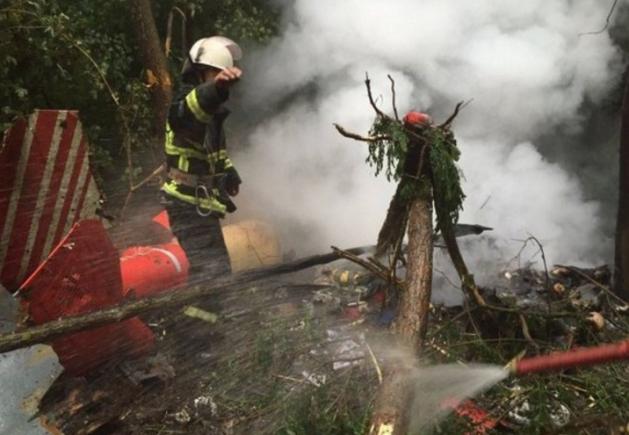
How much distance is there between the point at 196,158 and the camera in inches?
149

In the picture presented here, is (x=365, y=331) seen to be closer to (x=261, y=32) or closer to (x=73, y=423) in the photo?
(x=73, y=423)

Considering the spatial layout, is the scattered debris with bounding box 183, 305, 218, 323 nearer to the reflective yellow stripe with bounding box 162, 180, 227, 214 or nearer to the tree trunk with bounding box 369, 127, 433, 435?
the reflective yellow stripe with bounding box 162, 180, 227, 214

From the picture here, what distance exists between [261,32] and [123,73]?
1.71 metres

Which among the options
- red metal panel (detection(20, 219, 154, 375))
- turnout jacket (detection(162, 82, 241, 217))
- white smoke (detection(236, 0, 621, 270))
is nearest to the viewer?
red metal panel (detection(20, 219, 154, 375))

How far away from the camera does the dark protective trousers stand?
3854mm

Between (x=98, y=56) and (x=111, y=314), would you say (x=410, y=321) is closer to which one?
(x=111, y=314)

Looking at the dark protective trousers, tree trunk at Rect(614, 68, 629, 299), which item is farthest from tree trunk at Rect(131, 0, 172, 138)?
tree trunk at Rect(614, 68, 629, 299)

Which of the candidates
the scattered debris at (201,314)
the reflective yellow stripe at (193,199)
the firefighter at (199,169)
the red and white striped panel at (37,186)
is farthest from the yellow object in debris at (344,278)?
the red and white striped panel at (37,186)

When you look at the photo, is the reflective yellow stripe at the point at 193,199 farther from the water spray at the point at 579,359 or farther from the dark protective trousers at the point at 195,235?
the water spray at the point at 579,359

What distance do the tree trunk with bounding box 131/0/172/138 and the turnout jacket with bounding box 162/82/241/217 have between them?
211 centimetres

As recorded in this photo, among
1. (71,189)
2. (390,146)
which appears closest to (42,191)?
(71,189)

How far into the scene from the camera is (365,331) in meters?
3.72

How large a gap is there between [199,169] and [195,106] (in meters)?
0.58

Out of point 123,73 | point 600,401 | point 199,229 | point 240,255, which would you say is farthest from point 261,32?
point 600,401
